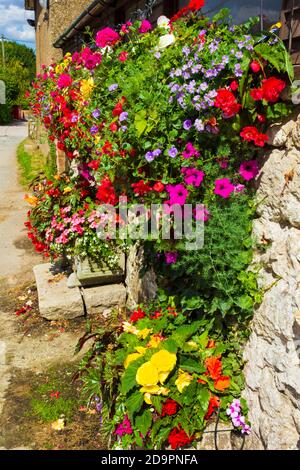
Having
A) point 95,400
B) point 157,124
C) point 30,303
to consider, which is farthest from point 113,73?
point 30,303

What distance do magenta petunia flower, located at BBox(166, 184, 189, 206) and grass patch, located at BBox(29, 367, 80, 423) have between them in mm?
1759

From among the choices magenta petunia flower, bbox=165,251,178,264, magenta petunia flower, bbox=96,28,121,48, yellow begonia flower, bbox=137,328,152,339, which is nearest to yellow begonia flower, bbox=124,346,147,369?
yellow begonia flower, bbox=137,328,152,339

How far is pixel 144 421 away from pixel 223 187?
1.41 meters

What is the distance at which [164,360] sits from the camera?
7.99 feet

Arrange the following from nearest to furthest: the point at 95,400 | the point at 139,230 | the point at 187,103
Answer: the point at 187,103, the point at 139,230, the point at 95,400

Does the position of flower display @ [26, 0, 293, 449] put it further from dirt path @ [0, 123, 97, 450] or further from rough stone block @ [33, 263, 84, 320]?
rough stone block @ [33, 263, 84, 320]

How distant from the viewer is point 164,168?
2.44 metres

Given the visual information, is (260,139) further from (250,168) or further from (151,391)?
(151,391)

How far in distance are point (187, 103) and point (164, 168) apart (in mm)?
385

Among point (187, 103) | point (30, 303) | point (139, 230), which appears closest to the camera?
point (187, 103)

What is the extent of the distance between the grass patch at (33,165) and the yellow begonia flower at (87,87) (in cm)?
517

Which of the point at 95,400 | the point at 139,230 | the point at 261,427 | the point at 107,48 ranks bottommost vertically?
the point at 95,400

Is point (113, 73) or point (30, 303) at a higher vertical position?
point (113, 73)

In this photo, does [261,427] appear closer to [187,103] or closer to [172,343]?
[172,343]
